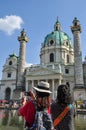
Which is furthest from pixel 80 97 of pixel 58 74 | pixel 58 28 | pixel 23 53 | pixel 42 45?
pixel 58 28

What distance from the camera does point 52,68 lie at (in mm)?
48875

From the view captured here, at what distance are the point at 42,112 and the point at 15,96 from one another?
4217cm

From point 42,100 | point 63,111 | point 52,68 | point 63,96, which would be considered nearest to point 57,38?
point 52,68

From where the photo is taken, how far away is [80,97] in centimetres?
3816

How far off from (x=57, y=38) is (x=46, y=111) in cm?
5692

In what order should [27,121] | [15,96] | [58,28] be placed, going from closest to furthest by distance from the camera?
[27,121], [15,96], [58,28]

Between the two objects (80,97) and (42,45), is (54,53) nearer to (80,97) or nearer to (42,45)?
(42,45)

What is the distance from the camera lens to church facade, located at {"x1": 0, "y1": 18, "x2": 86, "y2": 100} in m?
40.9

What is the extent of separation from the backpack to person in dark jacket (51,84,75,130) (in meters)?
0.38

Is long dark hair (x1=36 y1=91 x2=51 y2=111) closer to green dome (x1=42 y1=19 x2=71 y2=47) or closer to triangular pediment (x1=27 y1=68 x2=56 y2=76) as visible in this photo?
triangular pediment (x1=27 y1=68 x2=56 y2=76)

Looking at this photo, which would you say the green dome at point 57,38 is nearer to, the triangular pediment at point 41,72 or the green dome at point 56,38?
the green dome at point 56,38

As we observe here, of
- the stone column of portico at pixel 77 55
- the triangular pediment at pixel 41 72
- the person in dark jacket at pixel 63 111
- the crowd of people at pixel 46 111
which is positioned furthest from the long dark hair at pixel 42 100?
the triangular pediment at pixel 41 72

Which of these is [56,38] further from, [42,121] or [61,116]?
[42,121]

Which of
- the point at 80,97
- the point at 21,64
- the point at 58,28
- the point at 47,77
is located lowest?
the point at 80,97
